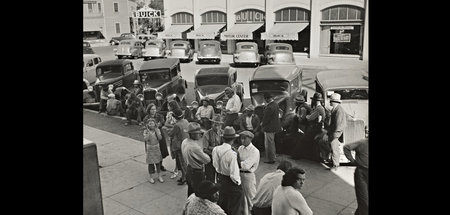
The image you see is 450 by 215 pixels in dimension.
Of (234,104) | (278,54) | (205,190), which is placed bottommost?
(205,190)

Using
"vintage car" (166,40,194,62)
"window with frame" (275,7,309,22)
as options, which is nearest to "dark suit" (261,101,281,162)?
"window with frame" (275,7,309,22)

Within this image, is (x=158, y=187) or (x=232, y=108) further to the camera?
(x=158, y=187)

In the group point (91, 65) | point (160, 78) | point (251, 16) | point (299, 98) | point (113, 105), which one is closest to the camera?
point (299, 98)

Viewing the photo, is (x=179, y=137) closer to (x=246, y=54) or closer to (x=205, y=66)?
(x=205, y=66)

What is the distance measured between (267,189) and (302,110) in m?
1.25

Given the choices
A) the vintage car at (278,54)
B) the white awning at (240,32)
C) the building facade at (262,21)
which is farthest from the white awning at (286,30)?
the white awning at (240,32)

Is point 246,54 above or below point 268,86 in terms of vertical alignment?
above

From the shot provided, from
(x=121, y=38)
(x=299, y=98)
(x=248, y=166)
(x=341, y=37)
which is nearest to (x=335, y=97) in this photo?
(x=299, y=98)

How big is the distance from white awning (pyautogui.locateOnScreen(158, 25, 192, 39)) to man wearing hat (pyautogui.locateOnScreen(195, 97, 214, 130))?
1060 mm

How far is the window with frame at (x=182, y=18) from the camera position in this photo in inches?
197

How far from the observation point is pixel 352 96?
4.13 meters

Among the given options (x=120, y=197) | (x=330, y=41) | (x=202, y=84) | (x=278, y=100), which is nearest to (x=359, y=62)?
(x=330, y=41)
